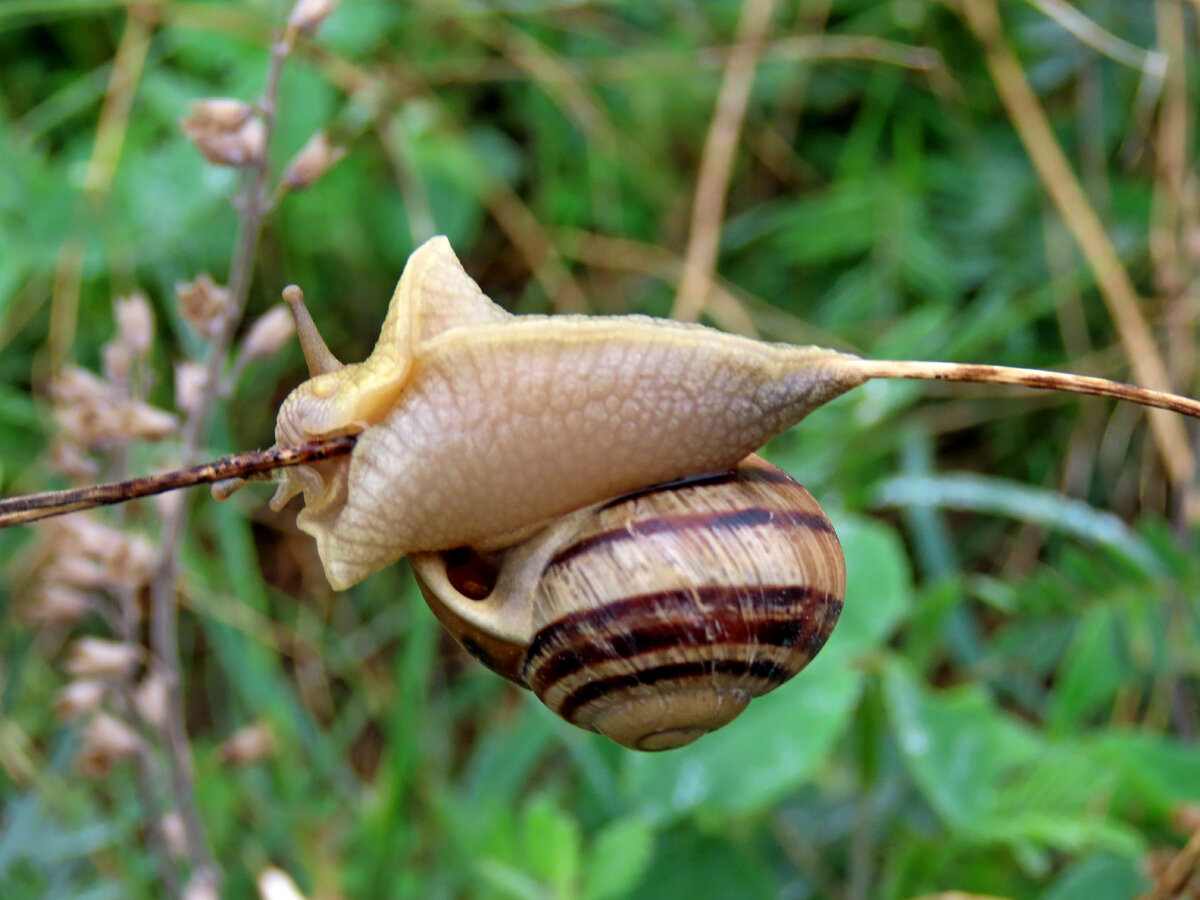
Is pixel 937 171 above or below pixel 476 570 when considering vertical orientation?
above

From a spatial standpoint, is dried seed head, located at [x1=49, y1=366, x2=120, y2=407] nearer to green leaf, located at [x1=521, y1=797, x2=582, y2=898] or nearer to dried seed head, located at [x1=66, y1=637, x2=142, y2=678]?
dried seed head, located at [x1=66, y1=637, x2=142, y2=678]

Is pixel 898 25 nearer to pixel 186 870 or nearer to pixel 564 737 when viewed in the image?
pixel 564 737

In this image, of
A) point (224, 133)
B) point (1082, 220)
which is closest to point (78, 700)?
point (224, 133)

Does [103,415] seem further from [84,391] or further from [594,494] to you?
[594,494]

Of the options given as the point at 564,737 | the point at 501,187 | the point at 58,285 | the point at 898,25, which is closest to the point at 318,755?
the point at 564,737

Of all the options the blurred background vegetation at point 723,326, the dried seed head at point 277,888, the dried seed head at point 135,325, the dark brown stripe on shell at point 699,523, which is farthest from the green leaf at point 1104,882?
the dried seed head at point 135,325

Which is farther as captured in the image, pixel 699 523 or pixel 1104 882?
pixel 1104 882
